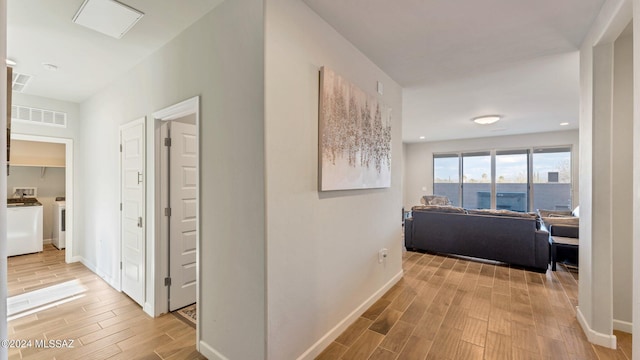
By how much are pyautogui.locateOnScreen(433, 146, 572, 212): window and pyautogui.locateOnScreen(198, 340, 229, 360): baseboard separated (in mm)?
8293

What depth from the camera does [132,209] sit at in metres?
2.94

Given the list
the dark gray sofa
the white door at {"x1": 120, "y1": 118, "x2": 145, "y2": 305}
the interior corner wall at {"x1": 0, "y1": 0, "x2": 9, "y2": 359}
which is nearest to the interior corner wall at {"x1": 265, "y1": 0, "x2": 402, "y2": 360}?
the interior corner wall at {"x1": 0, "y1": 0, "x2": 9, "y2": 359}

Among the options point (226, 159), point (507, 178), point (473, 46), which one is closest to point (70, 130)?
point (226, 159)

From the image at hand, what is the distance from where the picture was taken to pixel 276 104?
175 cm

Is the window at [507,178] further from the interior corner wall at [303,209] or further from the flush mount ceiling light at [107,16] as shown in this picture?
the flush mount ceiling light at [107,16]

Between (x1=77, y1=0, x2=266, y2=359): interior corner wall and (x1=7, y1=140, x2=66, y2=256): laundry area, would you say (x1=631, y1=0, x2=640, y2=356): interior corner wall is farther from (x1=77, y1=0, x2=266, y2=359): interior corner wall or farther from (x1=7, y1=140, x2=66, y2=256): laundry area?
(x1=7, y1=140, x2=66, y2=256): laundry area

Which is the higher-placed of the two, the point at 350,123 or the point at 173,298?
the point at 350,123

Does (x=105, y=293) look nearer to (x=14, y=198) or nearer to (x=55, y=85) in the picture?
(x=55, y=85)

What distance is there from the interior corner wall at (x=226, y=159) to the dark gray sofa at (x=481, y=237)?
4003mm

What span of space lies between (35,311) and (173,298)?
4.85 feet

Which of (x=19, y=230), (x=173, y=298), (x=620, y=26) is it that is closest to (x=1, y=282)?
(x=173, y=298)

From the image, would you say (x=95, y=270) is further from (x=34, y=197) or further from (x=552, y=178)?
(x=552, y=178)

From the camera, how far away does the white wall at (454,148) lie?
22.6 feet

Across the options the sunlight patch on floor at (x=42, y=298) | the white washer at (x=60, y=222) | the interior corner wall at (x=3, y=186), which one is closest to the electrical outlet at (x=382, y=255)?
the interior corner wall at (x=3, y=186)
